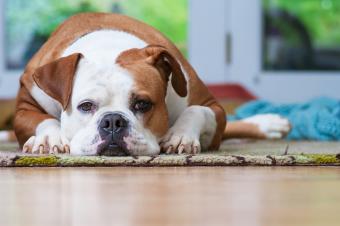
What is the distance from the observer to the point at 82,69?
1944 mm

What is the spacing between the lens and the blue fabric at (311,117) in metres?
2.62

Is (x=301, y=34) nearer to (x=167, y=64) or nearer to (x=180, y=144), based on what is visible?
(x=167, y=64)

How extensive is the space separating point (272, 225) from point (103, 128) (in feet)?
3.18

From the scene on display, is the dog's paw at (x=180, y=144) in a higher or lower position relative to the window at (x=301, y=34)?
lower

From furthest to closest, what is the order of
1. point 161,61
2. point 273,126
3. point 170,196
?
point 273,126, point 161,61, point 170,196

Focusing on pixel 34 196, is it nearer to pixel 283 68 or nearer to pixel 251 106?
pixel 251 106

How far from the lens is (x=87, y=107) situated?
6.17 feet

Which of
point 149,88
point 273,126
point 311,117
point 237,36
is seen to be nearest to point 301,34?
point 237,36

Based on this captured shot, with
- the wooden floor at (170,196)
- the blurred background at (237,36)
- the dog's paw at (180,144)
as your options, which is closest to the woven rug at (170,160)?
the wooden floor at (170,196)

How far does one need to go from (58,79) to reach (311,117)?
1.03 meters

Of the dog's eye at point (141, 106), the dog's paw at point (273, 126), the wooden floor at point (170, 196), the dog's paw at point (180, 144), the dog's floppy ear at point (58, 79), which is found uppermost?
the dog's floppy ear at point (58, 79)

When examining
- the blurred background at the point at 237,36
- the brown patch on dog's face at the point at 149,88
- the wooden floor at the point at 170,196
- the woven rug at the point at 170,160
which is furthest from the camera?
the blurred background at the point at 237,36

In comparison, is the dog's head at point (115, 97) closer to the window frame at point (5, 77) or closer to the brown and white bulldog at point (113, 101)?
the brown and white bulldog at point (113, 101)

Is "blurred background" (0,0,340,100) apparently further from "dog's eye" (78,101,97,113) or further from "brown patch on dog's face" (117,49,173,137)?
"dog's eye" (78,101,97,113)
